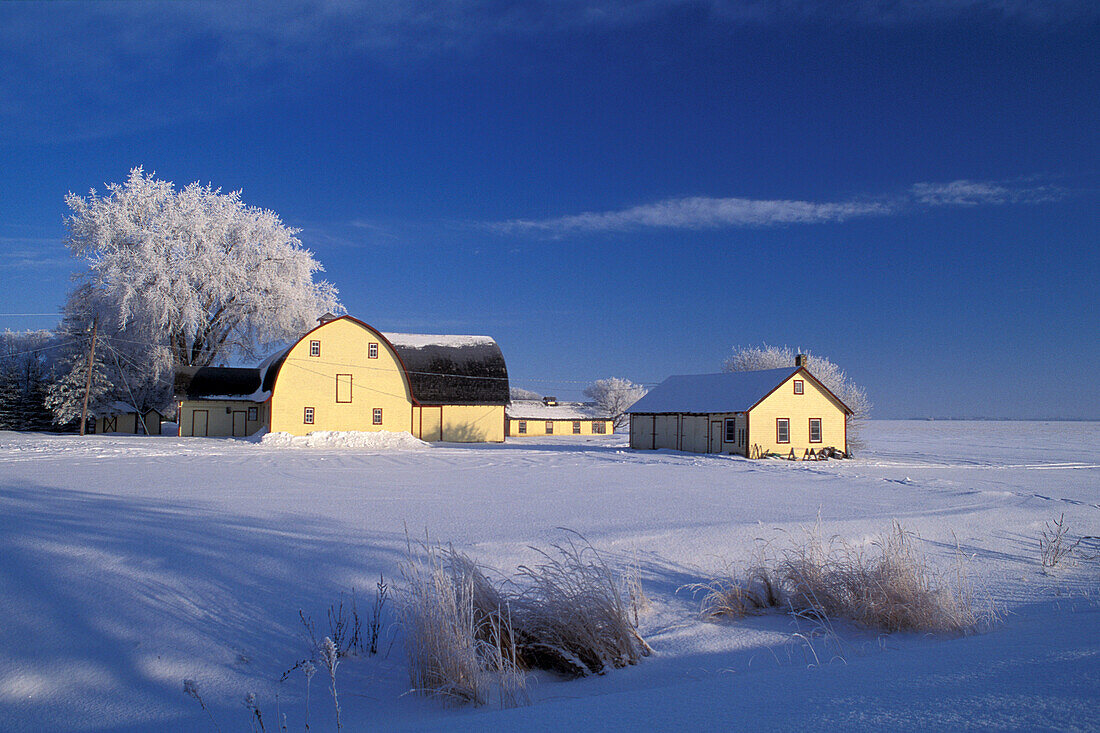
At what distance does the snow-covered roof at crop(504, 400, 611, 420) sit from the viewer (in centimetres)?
6819

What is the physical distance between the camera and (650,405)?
41438mm

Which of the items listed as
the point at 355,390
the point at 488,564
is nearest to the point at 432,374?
the point at 355,390

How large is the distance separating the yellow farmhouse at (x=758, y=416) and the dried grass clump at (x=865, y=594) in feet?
88.9

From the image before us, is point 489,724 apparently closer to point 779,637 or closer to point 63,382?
point 779,637

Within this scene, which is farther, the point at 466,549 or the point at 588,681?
the point at 466,549

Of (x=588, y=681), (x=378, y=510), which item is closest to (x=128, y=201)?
(x=378, y=510)

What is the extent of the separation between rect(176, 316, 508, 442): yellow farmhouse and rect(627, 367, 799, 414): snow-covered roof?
10854 millimetres

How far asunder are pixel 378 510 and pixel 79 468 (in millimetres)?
12485

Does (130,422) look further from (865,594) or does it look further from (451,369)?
(865,594)

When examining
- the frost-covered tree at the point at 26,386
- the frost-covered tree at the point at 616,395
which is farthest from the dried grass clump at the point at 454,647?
the frost-covered tree at the point at 616,395

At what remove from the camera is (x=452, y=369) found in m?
46.0

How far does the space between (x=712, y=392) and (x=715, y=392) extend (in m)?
0.25

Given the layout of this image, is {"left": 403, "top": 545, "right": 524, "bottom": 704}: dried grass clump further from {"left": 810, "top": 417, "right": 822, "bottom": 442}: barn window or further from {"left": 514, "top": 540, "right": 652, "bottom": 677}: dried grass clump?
{"left": 810, "top": 417, "right": 822, "bottom": 442}: barn window

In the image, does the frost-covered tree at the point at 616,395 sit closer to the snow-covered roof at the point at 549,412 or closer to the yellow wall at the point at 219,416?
the snow-covered roof at the point at 549,412
